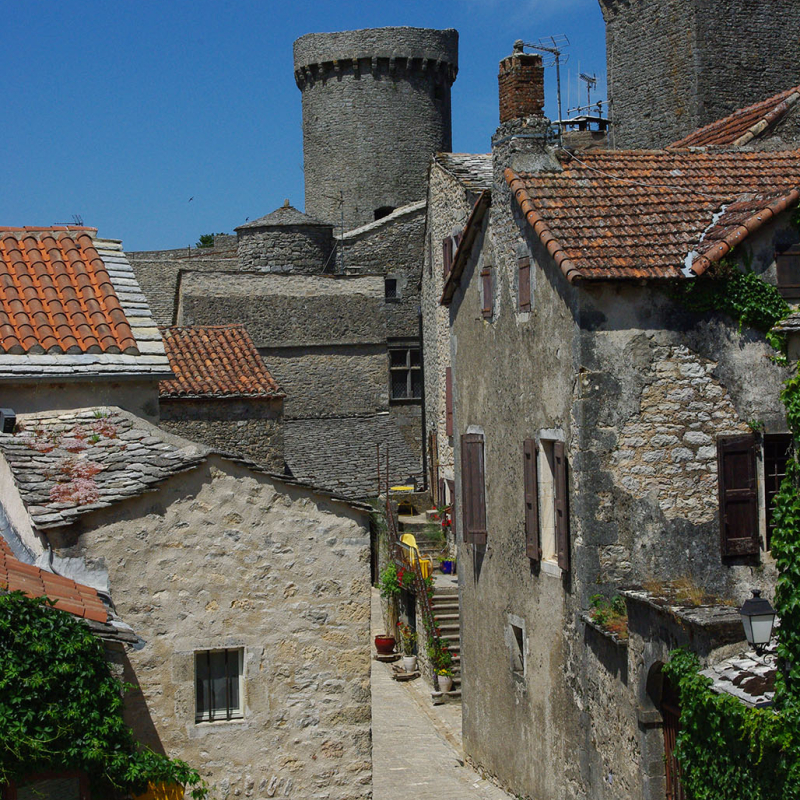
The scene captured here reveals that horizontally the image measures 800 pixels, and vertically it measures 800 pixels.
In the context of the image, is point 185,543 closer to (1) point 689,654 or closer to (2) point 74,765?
(2) point 74,765

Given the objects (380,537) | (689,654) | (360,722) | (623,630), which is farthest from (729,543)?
(380,537)

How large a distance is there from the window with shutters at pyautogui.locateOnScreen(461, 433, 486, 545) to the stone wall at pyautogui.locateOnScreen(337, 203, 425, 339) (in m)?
18.1

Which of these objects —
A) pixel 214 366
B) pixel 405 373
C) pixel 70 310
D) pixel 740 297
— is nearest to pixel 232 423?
pixel 214 366

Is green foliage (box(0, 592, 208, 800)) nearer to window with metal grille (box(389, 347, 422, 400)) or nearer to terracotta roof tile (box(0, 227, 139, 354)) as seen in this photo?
terracotta roof tile (box(0, 227, 139, 354))

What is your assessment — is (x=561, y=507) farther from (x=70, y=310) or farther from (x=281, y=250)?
(x=281, y=250)

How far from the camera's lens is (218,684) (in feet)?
35.4

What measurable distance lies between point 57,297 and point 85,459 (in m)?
3.19

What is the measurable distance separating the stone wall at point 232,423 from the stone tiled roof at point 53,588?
14450 mm

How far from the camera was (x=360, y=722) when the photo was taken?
1113 centimetres

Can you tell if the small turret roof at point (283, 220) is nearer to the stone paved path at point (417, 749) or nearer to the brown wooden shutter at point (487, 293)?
the stone paved path at point (417, 749)

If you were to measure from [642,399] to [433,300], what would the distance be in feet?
52.2

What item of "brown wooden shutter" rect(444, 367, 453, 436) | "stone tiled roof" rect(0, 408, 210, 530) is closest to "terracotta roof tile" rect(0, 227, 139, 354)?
"stone tiled roof" rect(0, 408, 210, 530)

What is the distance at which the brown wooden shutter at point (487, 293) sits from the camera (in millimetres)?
17328

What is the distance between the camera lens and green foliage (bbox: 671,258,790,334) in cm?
1395
